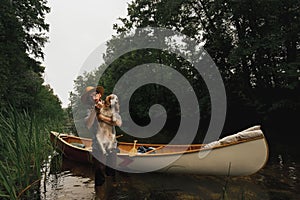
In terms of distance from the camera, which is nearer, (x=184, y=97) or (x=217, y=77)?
(x=217, y=77)

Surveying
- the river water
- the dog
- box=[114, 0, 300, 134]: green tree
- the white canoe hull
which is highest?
box=[114, 0, 300, 134]: green tree

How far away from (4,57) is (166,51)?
14059 mm

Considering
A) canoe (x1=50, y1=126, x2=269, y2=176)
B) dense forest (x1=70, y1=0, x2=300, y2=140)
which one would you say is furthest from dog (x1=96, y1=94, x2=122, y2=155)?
dense forest (x1=70, y1=0, x2=300, y2=140)

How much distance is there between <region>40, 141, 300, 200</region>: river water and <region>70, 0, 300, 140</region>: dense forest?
22.1ft

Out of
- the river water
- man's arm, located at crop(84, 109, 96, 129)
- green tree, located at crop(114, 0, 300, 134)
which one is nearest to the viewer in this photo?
the river water

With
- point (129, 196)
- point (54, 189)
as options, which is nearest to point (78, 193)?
point (54, 189)

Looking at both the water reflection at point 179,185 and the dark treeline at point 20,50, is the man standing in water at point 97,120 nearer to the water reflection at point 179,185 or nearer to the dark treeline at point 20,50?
the water reflection at point 179,185

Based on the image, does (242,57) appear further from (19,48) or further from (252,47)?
(19,48)

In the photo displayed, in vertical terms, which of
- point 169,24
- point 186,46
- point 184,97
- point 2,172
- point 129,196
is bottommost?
point 129,196

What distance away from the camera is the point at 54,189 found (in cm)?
485

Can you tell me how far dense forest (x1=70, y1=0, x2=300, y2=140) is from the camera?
1208 centimetres

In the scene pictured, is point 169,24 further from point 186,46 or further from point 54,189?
point 54,189

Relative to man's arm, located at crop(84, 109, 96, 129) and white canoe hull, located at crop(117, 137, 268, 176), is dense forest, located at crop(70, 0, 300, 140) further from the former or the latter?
man's arm, located at crop(84, 109, 96, 129)

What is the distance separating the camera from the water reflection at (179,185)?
451 cm
